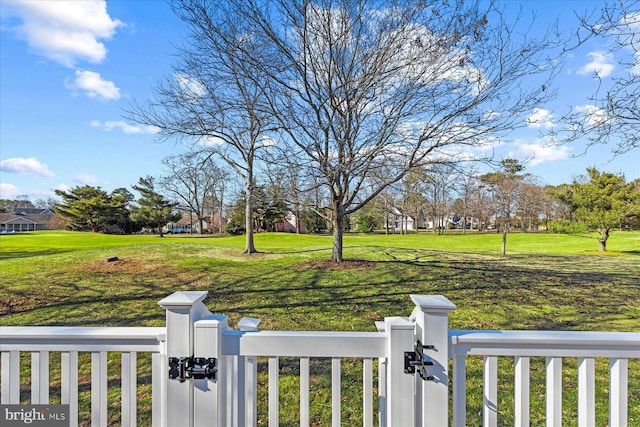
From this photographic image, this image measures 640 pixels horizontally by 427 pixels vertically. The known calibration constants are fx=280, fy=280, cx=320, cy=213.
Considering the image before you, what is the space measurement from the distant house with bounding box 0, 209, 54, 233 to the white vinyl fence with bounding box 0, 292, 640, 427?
16629mm

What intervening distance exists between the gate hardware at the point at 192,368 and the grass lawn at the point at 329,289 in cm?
124

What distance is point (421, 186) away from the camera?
6.86 meters

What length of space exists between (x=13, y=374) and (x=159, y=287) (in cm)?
431

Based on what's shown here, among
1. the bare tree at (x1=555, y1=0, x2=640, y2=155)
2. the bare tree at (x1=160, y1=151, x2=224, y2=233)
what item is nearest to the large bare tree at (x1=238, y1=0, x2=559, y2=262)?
the bare tree at (x1=555, y1=0, x2=640, y2=155)

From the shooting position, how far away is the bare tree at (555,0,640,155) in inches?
103

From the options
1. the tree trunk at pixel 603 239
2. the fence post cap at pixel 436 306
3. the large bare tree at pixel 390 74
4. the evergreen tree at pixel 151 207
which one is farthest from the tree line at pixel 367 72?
the evergreen tree at pixel 151 207

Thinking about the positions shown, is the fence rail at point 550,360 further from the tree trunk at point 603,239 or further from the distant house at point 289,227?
the distant house at point 289,227

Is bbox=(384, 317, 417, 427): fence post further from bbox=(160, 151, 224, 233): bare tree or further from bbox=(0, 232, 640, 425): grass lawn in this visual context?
bbox=(160, 151, 224, 233): bare tree

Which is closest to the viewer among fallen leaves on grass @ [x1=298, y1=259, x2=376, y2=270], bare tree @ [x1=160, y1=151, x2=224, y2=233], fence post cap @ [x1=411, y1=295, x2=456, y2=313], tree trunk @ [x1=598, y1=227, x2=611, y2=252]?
fence post cap @ [x1=411, y1=295, x2=456, y2=313]

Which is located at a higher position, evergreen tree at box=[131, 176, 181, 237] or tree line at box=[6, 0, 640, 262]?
tree line at box=[6, 0, 640, 262]

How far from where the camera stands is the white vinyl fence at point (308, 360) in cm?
94

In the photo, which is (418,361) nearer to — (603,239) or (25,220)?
(603,239)

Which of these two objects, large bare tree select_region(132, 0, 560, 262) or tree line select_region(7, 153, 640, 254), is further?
tree line select_region(7, 153, 640, 254)

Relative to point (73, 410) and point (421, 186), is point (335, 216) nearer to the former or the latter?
point (421, 186)
